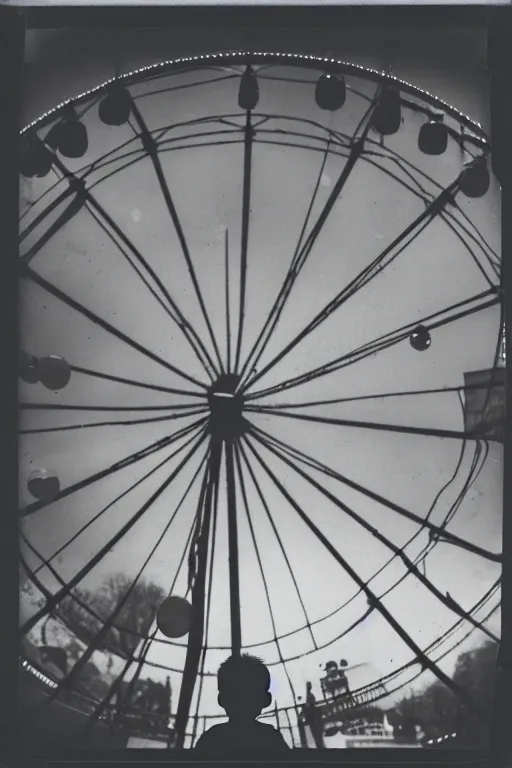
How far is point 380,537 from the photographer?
10.9ft

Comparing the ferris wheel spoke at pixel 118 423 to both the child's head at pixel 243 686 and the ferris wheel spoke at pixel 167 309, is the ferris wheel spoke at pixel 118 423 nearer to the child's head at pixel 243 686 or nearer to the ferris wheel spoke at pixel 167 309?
the ferris wheel spoke at pixel 167 309

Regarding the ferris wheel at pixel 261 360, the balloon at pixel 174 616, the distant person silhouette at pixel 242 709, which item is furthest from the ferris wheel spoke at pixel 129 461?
the distant person silhouette at pixel 242 709

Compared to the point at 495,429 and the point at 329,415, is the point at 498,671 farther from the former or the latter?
the point at 329,415

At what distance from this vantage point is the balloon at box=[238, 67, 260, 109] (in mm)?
3244

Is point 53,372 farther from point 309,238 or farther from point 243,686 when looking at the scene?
point 243,686

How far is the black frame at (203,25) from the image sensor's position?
10.5 feet

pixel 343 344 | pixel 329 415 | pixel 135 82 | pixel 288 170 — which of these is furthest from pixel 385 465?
pixel 135 82

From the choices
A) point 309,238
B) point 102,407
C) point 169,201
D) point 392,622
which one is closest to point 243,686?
point 392,622

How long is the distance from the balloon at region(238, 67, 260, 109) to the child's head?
2.18m

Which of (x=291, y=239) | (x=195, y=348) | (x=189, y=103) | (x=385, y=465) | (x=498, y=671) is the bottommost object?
(x=498, y=671)

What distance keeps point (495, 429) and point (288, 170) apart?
1323mm

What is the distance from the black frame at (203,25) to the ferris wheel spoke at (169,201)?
395 millimetres

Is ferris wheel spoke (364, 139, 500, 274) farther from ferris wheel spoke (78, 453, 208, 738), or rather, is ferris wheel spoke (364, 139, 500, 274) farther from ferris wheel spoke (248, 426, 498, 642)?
ferris wheel spoke (78, 453, 208, 738)

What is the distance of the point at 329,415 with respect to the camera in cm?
329
